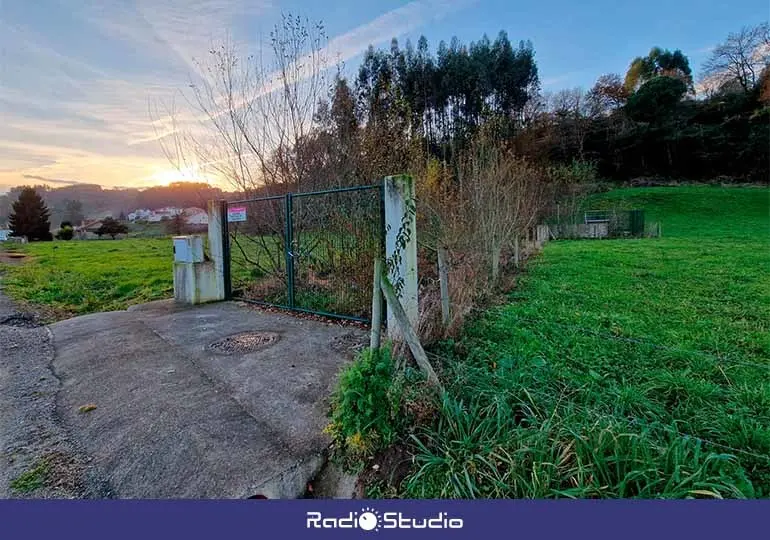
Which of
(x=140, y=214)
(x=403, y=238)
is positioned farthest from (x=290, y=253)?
(x=140, y=214)

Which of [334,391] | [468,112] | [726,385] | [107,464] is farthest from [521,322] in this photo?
[468,112]

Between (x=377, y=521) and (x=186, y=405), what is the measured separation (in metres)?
1.54

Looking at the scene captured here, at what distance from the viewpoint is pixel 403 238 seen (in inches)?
120

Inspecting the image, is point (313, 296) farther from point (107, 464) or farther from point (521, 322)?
point (107, 464)

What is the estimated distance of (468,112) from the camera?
13.9m

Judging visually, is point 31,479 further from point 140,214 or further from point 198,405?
point 140,214

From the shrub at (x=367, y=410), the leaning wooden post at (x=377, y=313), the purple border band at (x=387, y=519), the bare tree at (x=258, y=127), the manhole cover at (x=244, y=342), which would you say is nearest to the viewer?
the purple border band at (x=387, y=519)

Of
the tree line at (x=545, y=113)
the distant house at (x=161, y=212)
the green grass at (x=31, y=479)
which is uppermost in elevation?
the tree line at (x=545, y=113)

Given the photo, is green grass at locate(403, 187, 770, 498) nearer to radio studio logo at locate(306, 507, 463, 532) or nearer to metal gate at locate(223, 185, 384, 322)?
radio studio logo at locate(306, 507, 463, 532)

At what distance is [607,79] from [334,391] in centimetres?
3244

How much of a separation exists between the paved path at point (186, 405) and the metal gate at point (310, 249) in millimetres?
556

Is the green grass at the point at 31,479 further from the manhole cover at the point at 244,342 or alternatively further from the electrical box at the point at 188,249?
the electrical box at the point at 188,249

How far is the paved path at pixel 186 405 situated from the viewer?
1.62 meters

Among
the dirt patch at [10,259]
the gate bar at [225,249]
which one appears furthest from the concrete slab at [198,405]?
the dirt patch at [10,259]
